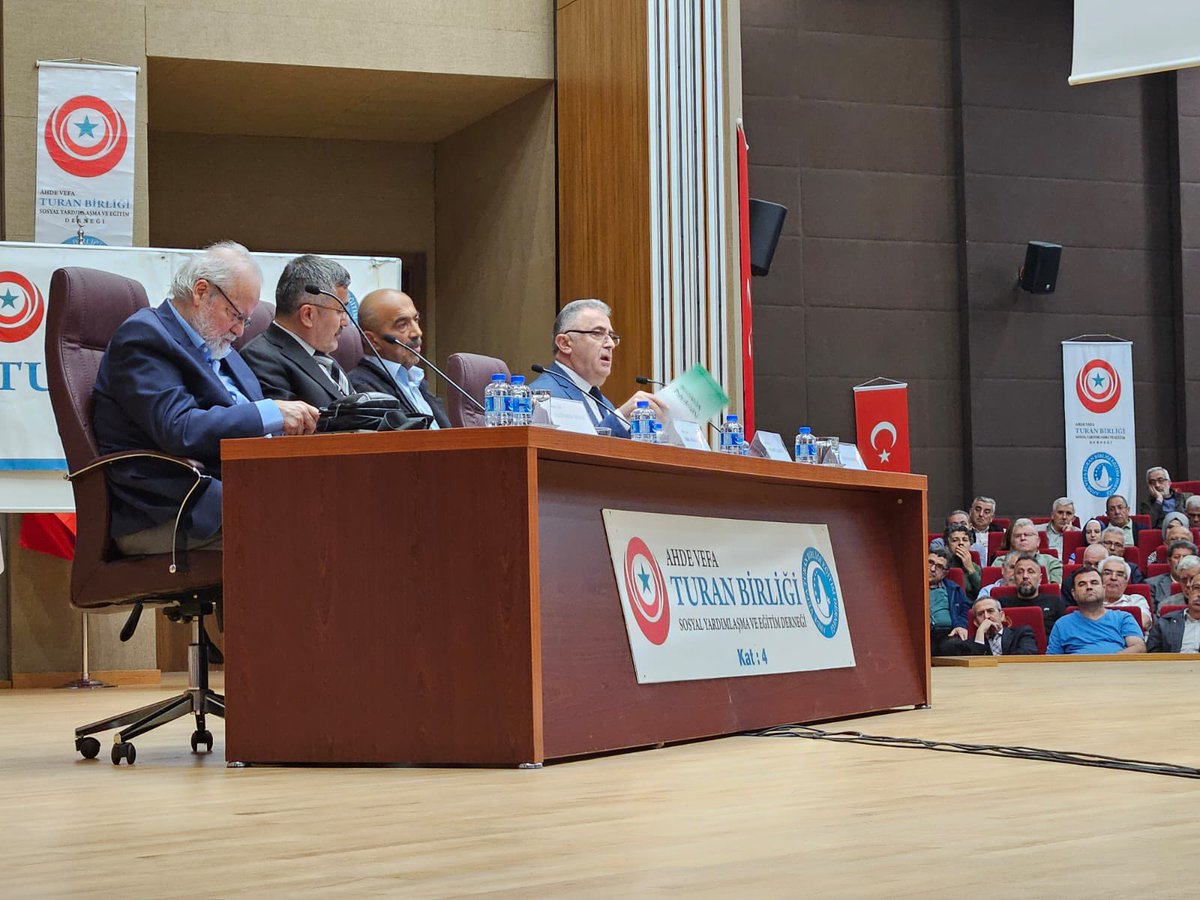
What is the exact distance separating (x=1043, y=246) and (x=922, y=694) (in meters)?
6.56

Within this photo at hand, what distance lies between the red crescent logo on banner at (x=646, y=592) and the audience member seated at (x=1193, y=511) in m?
6.61

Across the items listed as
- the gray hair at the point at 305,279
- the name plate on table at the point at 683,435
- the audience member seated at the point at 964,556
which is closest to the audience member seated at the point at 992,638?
the audience member seated at the point at 964,556

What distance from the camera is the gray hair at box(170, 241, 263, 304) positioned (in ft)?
10.3

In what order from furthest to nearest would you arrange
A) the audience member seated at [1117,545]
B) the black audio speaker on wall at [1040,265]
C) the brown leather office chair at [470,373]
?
the black audio speaker on wall at [1040,265] → the audience member seated at [1117,545] → the brown leather office chair at [470,373]

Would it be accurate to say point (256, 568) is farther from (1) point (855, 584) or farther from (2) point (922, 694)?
(2) point (922, 694)

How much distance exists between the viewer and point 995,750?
9.52 ft

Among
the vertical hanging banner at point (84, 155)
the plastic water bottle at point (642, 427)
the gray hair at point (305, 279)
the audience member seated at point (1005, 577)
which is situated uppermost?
the vertical hanging banner at point (84, 155)

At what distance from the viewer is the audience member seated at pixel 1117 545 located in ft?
27.2

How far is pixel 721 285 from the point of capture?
6434mm

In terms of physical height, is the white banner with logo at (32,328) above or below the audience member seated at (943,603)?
above

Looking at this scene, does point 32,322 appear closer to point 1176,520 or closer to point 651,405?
point 651,405

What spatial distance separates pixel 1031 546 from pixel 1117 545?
2.80 feet

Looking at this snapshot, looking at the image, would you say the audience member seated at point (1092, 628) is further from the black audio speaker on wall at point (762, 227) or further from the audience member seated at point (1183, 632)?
the black audio speaker on wall at point (762, 227)

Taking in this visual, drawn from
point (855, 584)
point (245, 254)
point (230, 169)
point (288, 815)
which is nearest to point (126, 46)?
point (230, 169)
